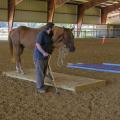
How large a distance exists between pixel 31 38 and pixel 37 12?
2891 cm

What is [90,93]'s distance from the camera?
22.5 ft

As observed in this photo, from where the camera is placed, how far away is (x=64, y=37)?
7785 millimetres

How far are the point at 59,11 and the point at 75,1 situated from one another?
3168mm

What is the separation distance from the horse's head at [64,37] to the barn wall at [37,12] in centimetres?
2660

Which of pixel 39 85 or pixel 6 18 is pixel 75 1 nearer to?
pixel 6 18

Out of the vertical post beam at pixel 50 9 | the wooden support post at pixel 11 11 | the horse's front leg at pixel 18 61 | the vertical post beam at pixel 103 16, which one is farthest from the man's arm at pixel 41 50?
the vertical post beam at pixel 103 16

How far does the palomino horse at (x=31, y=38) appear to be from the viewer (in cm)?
776

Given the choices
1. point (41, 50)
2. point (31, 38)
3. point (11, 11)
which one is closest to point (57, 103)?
point (41, 50)

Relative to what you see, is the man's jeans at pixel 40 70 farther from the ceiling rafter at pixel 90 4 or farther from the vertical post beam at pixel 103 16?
the vertical post beam at pixel 103 16

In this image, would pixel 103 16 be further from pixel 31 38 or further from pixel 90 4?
pixel 31 38

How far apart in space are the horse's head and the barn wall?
1047 inches

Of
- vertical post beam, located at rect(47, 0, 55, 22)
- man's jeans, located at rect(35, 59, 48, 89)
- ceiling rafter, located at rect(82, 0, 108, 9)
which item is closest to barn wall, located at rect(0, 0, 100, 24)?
vertical post beam, located at rect(47, 0, 55, 22)

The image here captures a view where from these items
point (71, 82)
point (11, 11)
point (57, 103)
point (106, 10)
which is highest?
point (106, 10)

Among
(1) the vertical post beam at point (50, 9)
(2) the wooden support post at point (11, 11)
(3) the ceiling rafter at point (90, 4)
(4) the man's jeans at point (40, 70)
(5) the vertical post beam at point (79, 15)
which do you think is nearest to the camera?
(4) the man's jeans at point (40, 70)
